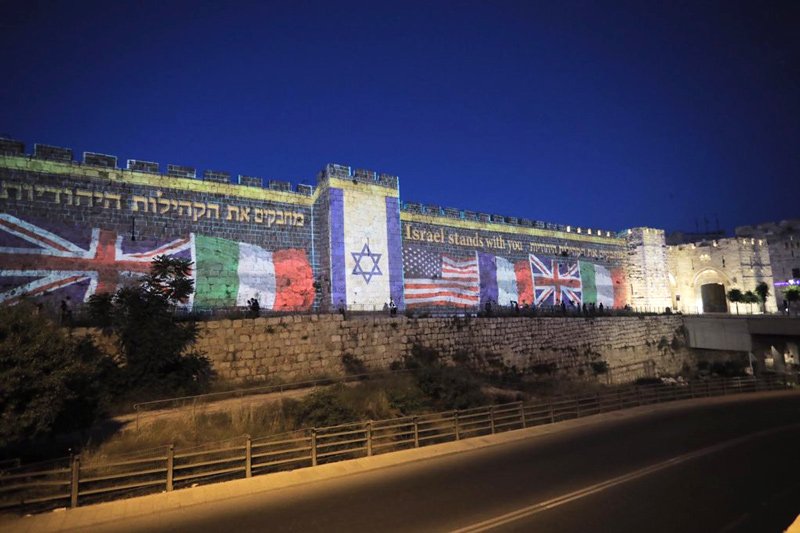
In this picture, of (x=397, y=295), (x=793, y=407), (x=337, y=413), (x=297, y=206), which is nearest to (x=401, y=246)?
(x=397, y=295)

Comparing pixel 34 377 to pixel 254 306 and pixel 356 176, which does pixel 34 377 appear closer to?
pixel 254 306

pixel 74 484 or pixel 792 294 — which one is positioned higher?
pixel 792 294

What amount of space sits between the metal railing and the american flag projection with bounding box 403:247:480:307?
11030mm

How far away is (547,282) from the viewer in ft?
102

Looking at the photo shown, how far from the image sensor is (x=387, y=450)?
948 cm

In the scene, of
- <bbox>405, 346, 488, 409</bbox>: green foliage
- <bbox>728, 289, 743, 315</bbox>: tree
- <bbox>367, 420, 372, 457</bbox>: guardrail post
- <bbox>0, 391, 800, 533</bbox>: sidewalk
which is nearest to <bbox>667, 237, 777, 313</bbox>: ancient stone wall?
<bbox>728, 289, 743, 315</bbox>: tree

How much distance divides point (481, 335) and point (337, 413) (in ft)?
38.7

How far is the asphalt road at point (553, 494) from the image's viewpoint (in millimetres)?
5547

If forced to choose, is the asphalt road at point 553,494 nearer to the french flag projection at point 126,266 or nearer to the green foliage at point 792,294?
the french flag projection at point 126,266

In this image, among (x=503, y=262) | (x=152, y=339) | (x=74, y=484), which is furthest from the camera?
(x=503, y=262)

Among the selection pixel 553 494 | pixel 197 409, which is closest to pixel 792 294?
pixel 553 494

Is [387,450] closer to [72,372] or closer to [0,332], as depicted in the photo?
[72,372]

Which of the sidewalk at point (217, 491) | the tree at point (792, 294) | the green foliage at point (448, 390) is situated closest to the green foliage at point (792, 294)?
the tree at point (792, 294)

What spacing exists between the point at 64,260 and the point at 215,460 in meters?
11.0
